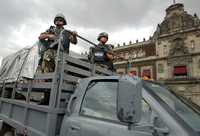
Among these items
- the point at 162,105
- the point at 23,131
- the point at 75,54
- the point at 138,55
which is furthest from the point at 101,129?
the point at 138,55

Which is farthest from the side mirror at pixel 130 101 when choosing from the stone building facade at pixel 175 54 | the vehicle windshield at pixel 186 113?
the stone building facade at pixel 175 54

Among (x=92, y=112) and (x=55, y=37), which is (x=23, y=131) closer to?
(x=92, y=112)

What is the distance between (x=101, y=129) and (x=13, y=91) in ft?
9.15

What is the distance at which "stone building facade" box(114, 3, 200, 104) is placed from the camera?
28859 mm

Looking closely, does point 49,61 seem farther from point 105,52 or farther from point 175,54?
point 175,54

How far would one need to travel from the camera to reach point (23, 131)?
3.57 meters

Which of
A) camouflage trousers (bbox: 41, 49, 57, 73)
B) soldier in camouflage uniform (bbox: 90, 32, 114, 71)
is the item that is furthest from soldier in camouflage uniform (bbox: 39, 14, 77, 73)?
soldier in camouflage uniform (bbox: 90, 32, 114, 71)

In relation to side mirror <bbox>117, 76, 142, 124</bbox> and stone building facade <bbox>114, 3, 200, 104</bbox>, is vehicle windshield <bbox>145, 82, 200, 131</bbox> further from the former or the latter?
stone building facade <bbox>114, 3, 200, 104</bbox>

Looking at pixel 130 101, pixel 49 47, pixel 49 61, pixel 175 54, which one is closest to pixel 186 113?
pixel 130 101

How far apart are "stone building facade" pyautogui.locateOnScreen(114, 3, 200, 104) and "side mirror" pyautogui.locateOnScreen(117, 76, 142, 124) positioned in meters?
25.6

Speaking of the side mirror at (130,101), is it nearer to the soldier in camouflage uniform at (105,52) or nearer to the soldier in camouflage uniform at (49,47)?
the soldier in camouflage uniform at (49,47)

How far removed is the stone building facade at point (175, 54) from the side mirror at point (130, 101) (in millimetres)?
25649

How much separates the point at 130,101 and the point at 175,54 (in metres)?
30.9

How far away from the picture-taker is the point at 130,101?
1.89 metres
